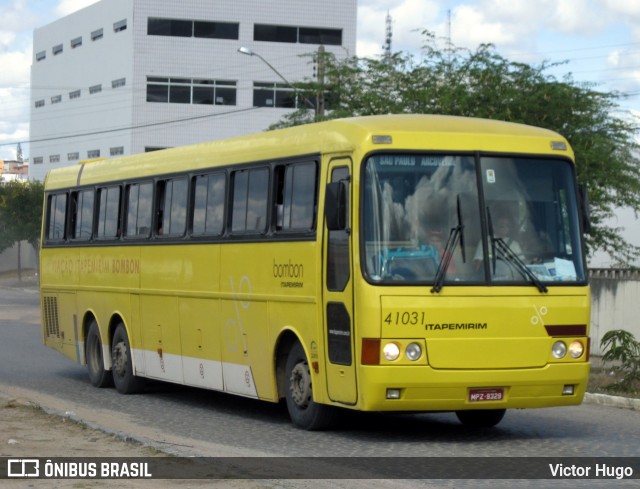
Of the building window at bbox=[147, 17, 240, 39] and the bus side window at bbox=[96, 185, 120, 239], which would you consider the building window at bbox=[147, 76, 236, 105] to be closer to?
the building window at bbox=[147, 17, 240, 39]

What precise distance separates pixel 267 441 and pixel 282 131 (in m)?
3.54

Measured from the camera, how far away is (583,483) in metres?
10.2

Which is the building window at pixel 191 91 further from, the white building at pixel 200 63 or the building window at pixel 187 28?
the building window at pixel 187 28

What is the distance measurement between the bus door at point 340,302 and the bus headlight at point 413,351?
534 millimetres

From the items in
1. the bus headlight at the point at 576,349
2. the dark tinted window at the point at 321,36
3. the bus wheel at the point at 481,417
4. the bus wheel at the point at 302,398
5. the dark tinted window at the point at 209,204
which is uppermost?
the dark tinted window at the point at 321,36

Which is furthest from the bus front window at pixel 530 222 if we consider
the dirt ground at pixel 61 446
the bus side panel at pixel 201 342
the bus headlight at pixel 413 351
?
the bus side panel at pixel 201 342

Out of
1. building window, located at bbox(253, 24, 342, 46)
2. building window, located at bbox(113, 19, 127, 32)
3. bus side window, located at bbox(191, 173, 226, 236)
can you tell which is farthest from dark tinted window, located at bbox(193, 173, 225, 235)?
building window, located at bbox(113, 19, 127, 32)

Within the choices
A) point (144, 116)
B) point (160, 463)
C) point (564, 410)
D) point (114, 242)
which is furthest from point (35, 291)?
point (160, 463)

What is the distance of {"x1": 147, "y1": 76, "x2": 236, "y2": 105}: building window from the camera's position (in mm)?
75812

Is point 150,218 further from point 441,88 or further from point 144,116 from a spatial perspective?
point 144,116

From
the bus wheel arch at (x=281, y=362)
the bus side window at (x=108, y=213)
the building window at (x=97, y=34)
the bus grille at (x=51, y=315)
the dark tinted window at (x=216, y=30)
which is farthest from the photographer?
the building window at (x=97, y=34)

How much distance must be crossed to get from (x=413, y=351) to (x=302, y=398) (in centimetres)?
189

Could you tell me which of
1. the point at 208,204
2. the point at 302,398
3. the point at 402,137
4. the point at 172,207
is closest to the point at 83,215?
the point at 172,207

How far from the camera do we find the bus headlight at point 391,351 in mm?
12156
